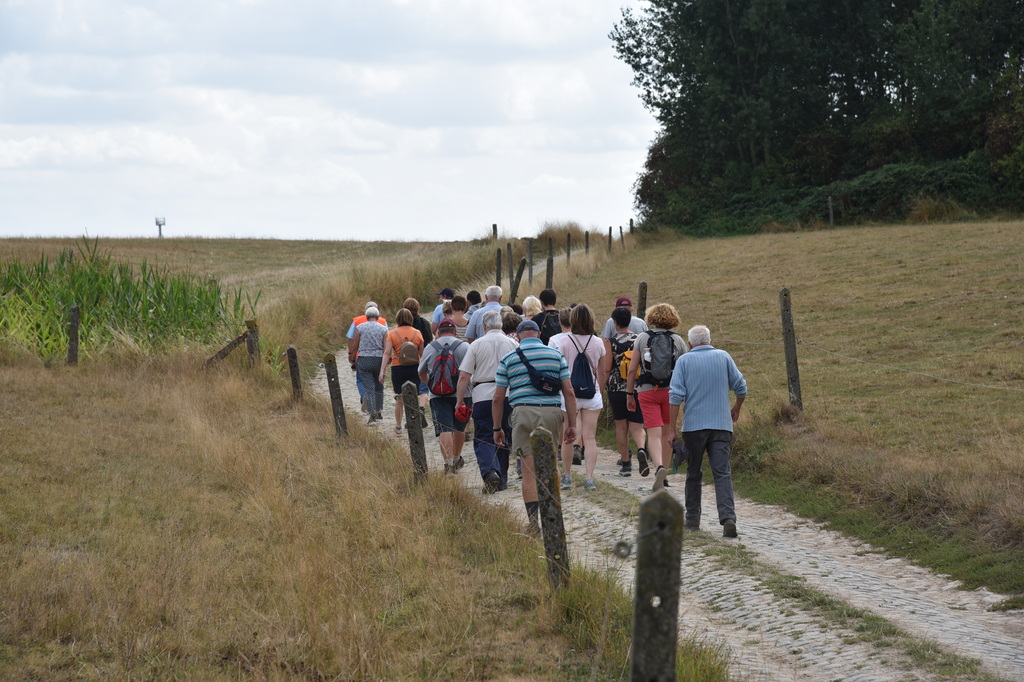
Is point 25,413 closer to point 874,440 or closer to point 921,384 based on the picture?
point 874,440

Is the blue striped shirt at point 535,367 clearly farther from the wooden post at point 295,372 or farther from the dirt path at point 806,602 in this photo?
the wooden post at point 295,372

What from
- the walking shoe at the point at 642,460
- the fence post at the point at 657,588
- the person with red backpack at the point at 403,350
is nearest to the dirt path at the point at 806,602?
the walking shoe at the point at 642,460

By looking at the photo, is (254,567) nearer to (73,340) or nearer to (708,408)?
(708,408)

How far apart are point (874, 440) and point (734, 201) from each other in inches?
1619

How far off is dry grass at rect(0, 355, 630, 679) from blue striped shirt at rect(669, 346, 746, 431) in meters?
1.88

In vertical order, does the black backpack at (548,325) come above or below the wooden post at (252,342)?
above

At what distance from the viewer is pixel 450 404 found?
11492 mm

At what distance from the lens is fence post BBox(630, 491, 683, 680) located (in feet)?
12.5

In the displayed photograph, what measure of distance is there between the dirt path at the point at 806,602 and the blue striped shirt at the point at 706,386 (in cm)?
100

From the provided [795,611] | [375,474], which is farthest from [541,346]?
[795,611]

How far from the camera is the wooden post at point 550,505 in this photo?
20.6 feet

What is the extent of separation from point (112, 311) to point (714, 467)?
15876 mm

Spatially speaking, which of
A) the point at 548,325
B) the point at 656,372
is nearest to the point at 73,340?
the point at 548,325

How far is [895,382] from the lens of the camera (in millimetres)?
14766
